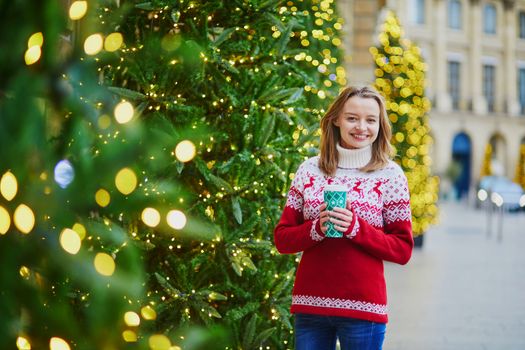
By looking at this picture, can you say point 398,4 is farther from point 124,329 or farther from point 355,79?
point 124,329

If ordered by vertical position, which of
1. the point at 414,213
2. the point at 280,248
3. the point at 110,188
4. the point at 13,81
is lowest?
the point at 414,213

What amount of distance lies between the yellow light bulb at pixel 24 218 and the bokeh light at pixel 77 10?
258mm

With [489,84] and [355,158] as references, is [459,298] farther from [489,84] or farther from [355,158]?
[489,84]

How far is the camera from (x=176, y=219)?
1057mm

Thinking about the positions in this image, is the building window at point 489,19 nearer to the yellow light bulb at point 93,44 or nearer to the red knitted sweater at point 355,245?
the red knitted sweater at point 355,245

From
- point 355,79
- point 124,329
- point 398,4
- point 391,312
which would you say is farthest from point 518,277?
point 398,4

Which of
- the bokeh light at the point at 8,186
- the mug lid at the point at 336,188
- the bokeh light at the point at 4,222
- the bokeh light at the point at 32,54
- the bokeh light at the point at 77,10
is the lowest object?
the mug lid at the point at 336,188

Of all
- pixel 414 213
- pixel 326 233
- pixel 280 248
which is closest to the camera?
pixel 326 233

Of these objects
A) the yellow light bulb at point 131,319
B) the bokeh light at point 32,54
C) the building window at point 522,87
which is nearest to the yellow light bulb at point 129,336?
the yellow light bulb at point 131,319

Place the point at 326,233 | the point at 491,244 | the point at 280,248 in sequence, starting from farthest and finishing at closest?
the point at 491,244
the point at 280,248
the point at 326,233

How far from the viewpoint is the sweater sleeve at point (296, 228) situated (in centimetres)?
232

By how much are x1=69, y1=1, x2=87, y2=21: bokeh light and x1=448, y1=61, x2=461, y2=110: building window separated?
4602 cm

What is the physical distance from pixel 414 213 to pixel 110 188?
1172 cm

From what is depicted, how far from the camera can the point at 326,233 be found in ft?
7.20
